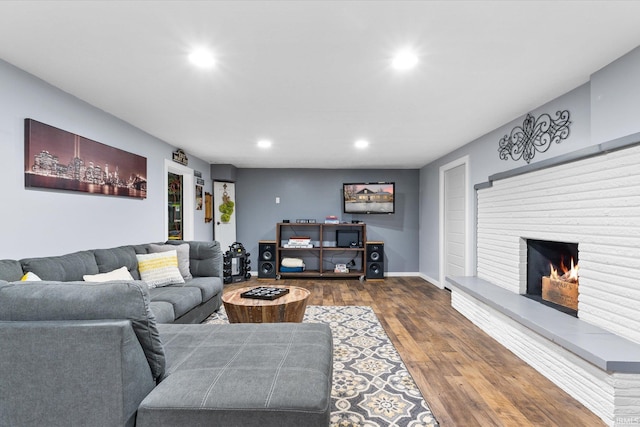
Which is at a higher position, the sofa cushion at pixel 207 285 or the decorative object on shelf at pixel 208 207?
the decorative object on shelf at pixel 208 207

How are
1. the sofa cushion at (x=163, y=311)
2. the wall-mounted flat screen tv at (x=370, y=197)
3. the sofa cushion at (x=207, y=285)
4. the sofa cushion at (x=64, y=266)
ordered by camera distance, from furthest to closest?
the wall-mounted flat screen tv at (x=370, y=197) → the sofa cushion at (x=207, y=285) → the sofa cushion at (x=163, y=311) → the sofa cushion at (x=64, y=266)

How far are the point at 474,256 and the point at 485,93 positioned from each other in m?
2.35

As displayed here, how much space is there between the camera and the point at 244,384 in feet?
4.30

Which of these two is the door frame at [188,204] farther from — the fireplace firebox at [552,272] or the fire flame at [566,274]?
the fire flame at [566,274]

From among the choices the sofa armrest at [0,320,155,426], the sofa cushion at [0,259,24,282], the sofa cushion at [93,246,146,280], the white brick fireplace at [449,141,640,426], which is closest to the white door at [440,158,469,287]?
the white brick fireplace at [449,141,640,426]

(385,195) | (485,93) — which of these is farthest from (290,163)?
(485,93)

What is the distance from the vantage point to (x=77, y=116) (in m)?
2.88

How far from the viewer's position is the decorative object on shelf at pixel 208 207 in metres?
5.94

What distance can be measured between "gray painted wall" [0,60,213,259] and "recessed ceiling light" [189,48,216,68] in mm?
1306

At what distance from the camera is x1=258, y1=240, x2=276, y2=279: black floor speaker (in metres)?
6.24

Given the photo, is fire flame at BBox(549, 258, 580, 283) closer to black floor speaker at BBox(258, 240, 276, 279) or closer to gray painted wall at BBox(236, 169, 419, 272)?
gray painted wall at BBox(236, 169, 419, 272)

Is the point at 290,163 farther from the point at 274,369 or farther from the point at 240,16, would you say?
the point at 274,369

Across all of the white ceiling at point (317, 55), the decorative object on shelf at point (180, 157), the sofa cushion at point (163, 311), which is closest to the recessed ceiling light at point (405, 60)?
the white ceiling at point (317, 55)

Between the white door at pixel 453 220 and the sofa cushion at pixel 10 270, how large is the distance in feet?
15.0
